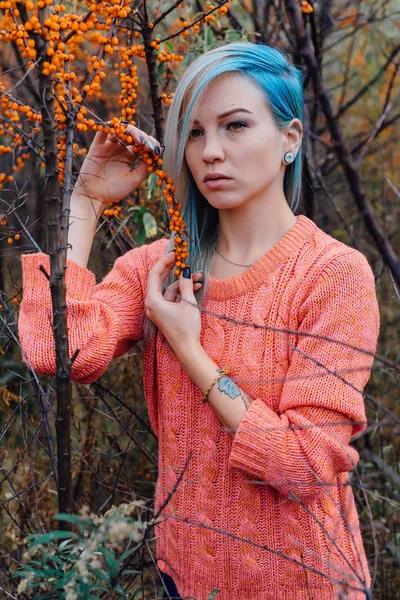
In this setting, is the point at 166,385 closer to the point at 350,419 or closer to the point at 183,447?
the point at 183,447

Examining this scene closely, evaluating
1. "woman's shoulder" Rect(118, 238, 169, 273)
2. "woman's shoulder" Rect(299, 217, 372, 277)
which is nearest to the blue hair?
"woman's shoulder" Rect(118, 238, 169, 273)

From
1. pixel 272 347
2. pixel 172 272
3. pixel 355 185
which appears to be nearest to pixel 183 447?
pixel 272 347

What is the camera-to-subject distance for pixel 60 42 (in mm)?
1280

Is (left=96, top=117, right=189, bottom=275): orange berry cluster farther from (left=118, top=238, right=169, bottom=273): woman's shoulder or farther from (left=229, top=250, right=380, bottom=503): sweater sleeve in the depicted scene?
(left=229, top=250, right=380, bottom=503): sweater sleeve

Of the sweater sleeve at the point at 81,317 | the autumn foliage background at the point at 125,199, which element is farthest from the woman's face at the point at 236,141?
the sweater sleeve at the point at 81,317

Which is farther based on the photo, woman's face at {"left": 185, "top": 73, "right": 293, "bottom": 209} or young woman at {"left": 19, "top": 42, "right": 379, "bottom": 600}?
woman's face at {"left": 185, "top": 73, "right": 293, "bottom": 209}

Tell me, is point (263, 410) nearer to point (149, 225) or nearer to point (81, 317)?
point (81, 317)

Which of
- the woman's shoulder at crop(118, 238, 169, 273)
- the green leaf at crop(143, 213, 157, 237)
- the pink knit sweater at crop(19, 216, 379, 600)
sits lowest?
the pink knit sweater at crop(19, 216, 379, 600)

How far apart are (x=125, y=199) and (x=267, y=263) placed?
137 centimetres

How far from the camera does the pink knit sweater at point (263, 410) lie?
1.50 m

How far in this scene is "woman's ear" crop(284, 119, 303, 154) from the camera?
1.73 metres

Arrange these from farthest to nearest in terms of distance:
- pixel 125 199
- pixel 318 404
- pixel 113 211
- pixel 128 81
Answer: pixel 125 199, pixel 113 211, pixel 128 81, pixel 318 404

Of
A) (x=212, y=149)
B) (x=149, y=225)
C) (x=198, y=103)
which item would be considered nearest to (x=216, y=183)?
(x=212, y=149)

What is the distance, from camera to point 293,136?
68.8 inches
